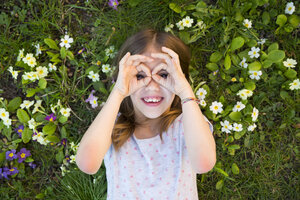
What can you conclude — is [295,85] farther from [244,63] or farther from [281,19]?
[281,19]

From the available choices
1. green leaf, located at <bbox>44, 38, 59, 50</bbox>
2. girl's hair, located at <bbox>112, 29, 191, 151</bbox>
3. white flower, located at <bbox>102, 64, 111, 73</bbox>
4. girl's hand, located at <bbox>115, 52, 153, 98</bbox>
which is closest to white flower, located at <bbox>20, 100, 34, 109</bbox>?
green leaf, located at <bbox>44, 38, 59, 50</bbox>

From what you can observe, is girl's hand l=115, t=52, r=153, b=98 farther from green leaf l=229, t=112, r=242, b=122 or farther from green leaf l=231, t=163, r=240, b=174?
green leaf l=231, t=163, r=240, b=174

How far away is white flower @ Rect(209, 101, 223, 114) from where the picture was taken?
8.63ft

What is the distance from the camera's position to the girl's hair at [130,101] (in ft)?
7.14

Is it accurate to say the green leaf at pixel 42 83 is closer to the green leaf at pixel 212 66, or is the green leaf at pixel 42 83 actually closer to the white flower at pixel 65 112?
the white flower at pixel 65 112

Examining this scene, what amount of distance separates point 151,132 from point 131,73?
56 cm

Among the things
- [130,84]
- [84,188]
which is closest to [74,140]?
[84,188]

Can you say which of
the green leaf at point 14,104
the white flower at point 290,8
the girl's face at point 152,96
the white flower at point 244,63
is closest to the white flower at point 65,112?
the green leaf at point 14,104

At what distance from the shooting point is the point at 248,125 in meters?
2.68

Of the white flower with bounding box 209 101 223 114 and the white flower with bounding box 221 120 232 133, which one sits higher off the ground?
the white flower with bounding box 209 101 223 114

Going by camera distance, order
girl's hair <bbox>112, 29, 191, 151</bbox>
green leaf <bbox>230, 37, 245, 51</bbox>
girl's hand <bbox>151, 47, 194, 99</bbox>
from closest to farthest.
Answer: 1. girl's hand <bbox>151, 47, 194, 99</bbox>
2. girl's hair <bbox>112, 29, 191, 151</bbox>
3. green leaf <bbox>230, 37, 245, 51</bbox>

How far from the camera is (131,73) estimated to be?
6.69 feet

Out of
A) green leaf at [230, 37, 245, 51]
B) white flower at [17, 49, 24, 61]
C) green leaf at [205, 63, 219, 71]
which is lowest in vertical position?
green leaf at [205, 63, 219, 71]

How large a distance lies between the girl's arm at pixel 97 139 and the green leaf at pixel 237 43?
1.22 meters
